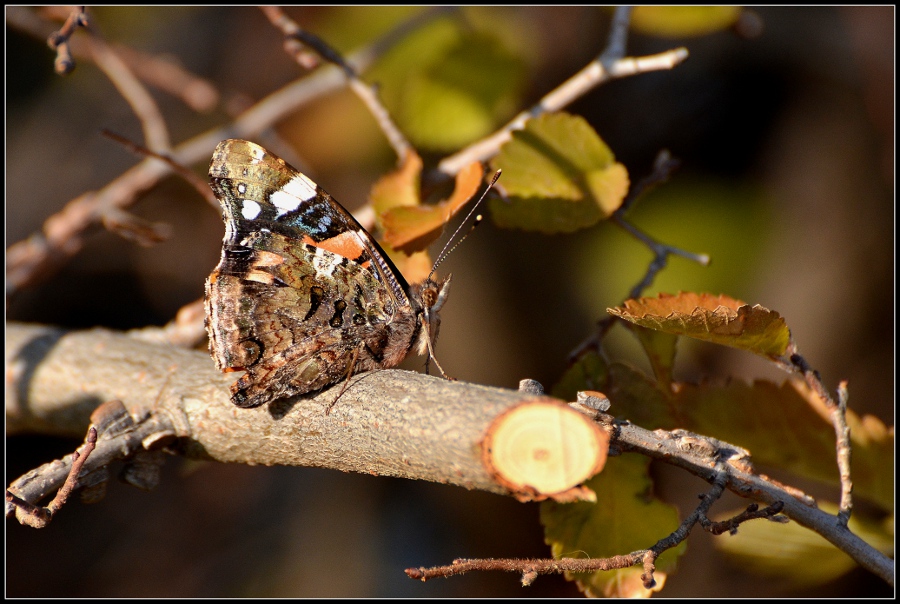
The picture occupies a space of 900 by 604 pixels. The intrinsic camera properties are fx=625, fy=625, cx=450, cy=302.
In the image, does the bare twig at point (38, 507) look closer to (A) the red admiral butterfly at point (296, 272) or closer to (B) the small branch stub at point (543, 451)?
(A) the red admiral butterfly at point (296, 272)

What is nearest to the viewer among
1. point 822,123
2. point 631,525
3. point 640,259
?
point 631,525

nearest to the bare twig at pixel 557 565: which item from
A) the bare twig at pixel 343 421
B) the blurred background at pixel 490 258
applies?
the bare twig at pixel 343 421

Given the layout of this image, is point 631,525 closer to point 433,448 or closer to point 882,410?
point 433,448

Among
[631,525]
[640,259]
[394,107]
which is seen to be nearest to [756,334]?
[631,525]

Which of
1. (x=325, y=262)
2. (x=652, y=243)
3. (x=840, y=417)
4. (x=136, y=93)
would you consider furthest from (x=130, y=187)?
(x=840, y=417)

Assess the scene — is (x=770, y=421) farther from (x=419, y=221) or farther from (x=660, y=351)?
(x=419, y=221)

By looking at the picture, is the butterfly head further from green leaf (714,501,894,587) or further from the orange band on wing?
green leaf (714,501,894,587)
